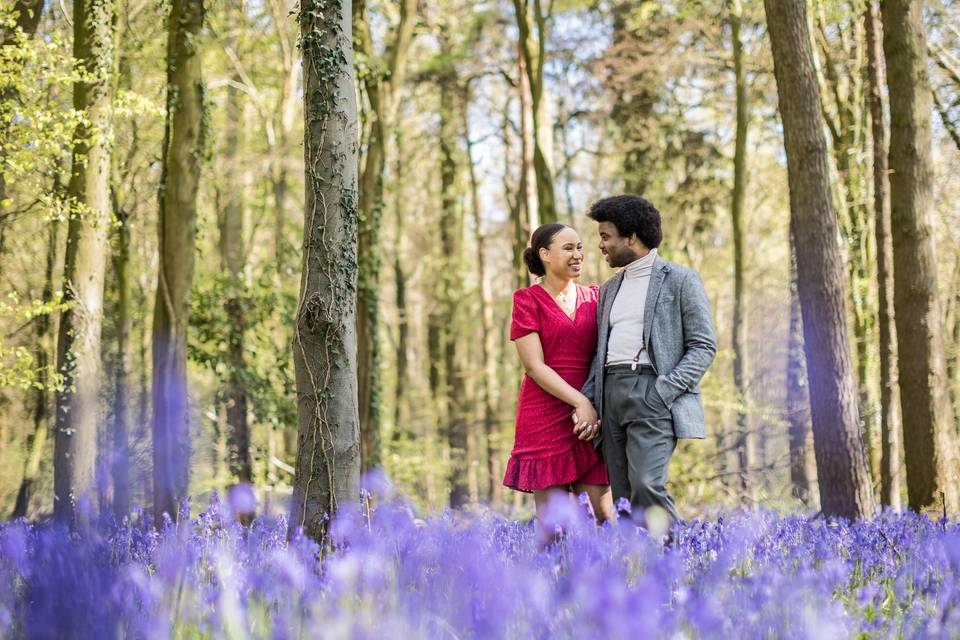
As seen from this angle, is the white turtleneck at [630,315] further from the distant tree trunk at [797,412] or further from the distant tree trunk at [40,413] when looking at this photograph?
the distant tree trunk at [40,413]

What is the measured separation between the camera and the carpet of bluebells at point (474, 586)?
2352 millimetres

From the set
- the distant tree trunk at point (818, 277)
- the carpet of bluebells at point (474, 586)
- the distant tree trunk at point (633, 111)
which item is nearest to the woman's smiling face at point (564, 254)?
the carpet of bluebells at point (474, 586)

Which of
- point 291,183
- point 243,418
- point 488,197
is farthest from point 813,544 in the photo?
point 488,197

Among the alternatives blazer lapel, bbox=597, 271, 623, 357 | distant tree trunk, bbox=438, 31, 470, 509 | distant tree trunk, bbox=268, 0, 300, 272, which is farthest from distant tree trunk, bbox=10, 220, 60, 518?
blazer lapel, bbox=597, 271, 623, 357

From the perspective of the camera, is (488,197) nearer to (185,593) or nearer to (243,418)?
(243,418)

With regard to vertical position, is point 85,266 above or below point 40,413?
above

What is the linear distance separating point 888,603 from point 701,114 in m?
18.8

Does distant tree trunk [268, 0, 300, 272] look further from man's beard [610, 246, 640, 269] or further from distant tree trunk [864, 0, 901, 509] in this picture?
man's beard [610, 246, 640, 269]

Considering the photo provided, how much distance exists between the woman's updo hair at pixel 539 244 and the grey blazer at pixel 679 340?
0.63 meters

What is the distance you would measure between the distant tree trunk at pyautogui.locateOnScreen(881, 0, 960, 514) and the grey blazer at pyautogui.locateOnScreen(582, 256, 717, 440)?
342cm

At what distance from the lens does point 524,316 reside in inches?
204

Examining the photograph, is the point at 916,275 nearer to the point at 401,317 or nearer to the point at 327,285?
the point at 327,285

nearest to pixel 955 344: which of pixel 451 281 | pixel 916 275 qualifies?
pixel 451 281

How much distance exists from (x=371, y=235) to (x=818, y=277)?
19.6 feet
